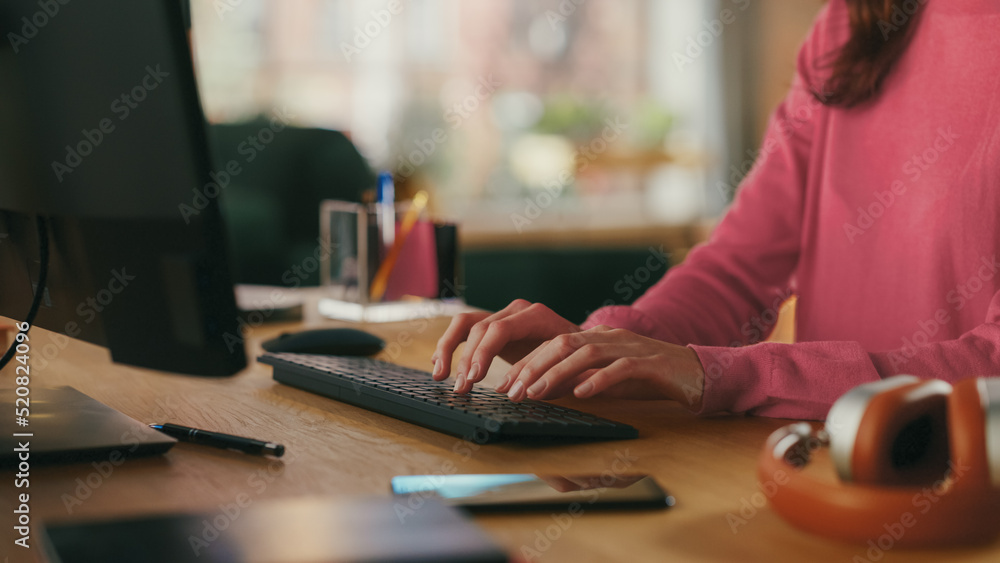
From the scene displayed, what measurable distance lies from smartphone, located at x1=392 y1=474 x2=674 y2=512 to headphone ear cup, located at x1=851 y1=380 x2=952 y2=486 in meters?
0.12

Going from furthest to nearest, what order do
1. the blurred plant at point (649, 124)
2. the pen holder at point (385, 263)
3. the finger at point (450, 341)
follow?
the blurred plant at point (649, 124) < the pen holder at point (385, 263) < the finger at point (450, 341)

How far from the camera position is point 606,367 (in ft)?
2.40

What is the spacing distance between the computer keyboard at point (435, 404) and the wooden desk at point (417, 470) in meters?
0.01

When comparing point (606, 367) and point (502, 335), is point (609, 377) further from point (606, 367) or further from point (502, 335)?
point (502, 335)

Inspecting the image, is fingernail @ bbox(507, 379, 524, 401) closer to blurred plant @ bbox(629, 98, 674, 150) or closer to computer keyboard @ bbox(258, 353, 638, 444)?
computer keyboard @ bbox(258, 353, 638, 444)

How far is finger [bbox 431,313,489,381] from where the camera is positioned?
2.67 feet

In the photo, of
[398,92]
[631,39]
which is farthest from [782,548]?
[631,39]

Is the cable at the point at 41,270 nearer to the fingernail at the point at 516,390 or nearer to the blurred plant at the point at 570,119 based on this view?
the fingernail at the point at 516,390

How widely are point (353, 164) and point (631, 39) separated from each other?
2.14 metres

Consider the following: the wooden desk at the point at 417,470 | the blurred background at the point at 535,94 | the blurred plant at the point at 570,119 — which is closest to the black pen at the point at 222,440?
the wooden desk at the point at 417,470

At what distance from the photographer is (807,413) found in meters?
0.76

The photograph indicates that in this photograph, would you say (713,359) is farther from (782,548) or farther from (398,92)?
(398,92)

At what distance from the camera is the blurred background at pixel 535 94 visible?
12.8 feet

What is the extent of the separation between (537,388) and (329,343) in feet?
1.36
